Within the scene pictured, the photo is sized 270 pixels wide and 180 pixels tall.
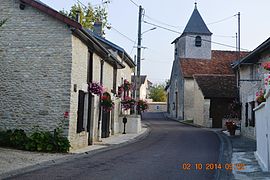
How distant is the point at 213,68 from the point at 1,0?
105ft

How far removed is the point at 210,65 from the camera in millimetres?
42969

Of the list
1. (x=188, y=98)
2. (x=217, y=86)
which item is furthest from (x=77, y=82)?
(x=188, y=98)

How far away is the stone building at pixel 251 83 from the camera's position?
18055 millimetres

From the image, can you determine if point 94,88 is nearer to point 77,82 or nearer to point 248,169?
point 77,82

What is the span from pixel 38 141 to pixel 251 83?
42.6ft

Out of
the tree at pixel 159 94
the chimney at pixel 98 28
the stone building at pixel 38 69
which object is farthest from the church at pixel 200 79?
the tree at pixel 159 94

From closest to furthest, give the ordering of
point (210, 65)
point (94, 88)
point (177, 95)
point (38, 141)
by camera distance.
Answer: point (38, 141)
point (94, 88)
point (210, 65)
point (177, 95)

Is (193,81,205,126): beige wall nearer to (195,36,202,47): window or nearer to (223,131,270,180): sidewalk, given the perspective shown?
(195,36,202,47): window

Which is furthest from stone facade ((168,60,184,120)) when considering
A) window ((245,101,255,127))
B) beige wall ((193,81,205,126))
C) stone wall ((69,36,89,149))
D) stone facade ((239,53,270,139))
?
stone wall ((69,36,89,149))

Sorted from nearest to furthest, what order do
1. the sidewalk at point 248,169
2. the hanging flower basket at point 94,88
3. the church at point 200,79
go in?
the sidewalk at point 248,169
the hanging flower basket at point 94,88
the church at point 200,79

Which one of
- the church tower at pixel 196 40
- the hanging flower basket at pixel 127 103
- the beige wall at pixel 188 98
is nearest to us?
the hanging flower basket at pixel 127 103

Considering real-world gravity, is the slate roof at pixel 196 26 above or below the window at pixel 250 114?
above
